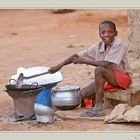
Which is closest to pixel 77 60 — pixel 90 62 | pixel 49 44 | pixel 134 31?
pixel 90 62

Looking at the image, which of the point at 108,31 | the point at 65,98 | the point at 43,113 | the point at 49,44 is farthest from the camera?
the point at 49,44

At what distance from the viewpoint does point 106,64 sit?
5457 mm

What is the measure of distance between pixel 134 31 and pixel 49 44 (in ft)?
8.84

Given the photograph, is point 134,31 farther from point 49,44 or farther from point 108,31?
point 49,44

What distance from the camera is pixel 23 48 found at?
9.99 metres

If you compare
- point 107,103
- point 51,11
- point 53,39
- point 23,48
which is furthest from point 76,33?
point 107,103

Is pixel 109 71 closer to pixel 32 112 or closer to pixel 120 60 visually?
pixel 120 60

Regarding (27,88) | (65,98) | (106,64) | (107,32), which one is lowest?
(65,98)

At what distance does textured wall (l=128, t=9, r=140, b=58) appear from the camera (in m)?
7.81

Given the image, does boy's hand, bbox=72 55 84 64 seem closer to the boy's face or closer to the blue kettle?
the boy's face

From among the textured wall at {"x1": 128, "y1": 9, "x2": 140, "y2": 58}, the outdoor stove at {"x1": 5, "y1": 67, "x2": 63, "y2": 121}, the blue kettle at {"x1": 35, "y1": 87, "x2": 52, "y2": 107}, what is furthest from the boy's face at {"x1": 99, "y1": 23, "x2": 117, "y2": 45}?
the textured wall at {"x1": 128, "y1": 9, "x2": 140, "y2": 58}

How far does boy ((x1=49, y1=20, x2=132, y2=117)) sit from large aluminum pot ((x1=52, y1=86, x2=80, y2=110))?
0.22 m

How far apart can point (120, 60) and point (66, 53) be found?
374cm

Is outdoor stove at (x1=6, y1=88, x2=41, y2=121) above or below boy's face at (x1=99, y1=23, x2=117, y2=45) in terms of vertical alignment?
below
